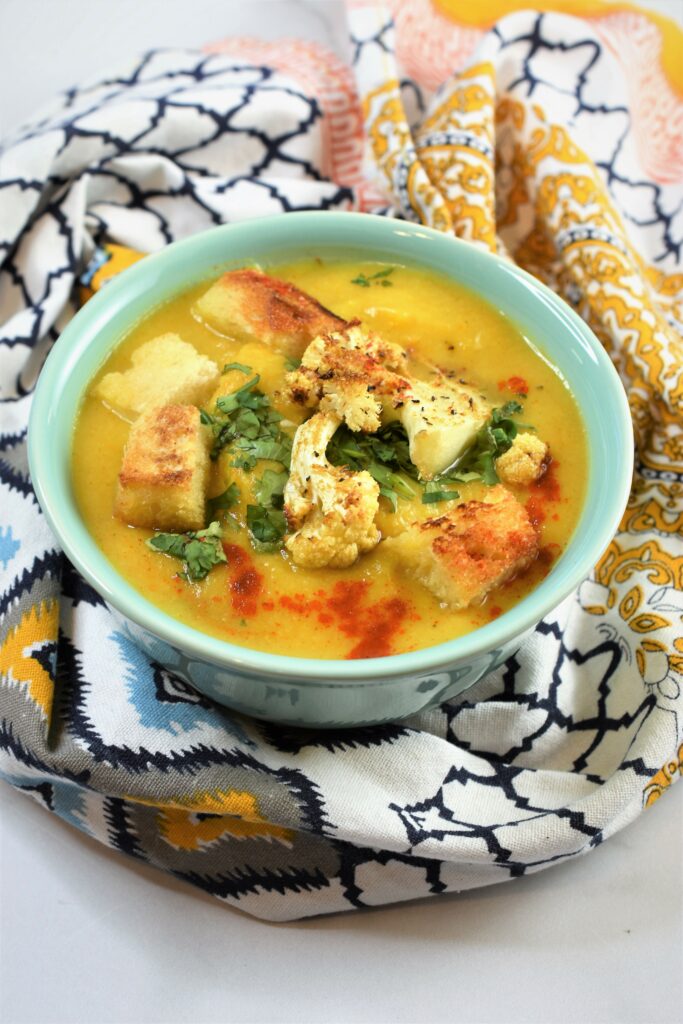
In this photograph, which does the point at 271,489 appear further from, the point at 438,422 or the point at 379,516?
the point at 438,422

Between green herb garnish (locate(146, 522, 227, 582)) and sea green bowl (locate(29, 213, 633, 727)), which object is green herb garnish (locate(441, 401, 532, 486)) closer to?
sea green bowl (locate(29, 213, 633, 727))

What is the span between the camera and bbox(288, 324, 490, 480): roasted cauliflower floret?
7.02 feet

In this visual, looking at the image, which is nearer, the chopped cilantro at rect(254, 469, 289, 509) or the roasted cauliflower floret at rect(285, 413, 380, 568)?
the roasted cauliflower floret at rect(285, 413, 380, 568)

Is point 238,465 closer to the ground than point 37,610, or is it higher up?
higher up

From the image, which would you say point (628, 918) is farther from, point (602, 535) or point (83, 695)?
point (83, 695)

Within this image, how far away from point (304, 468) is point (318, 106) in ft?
5.52

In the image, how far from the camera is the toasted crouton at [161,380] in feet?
7.49

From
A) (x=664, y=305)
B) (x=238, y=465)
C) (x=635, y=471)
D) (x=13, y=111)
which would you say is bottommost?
(x=635, y=471)

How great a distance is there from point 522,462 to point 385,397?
32cm

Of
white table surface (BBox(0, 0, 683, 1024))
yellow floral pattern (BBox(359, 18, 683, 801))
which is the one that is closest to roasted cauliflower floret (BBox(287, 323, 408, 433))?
yellow floral pattern (BBox(359, 18, 683, 801))

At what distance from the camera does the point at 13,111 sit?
142 inches

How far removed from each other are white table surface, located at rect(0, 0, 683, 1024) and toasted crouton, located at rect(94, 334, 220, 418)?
922mm

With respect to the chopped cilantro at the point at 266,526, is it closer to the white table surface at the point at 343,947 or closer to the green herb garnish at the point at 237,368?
the green herb garnish at the point at 237,368

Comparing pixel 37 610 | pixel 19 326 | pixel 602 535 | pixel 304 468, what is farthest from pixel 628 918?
pixel 19 326
